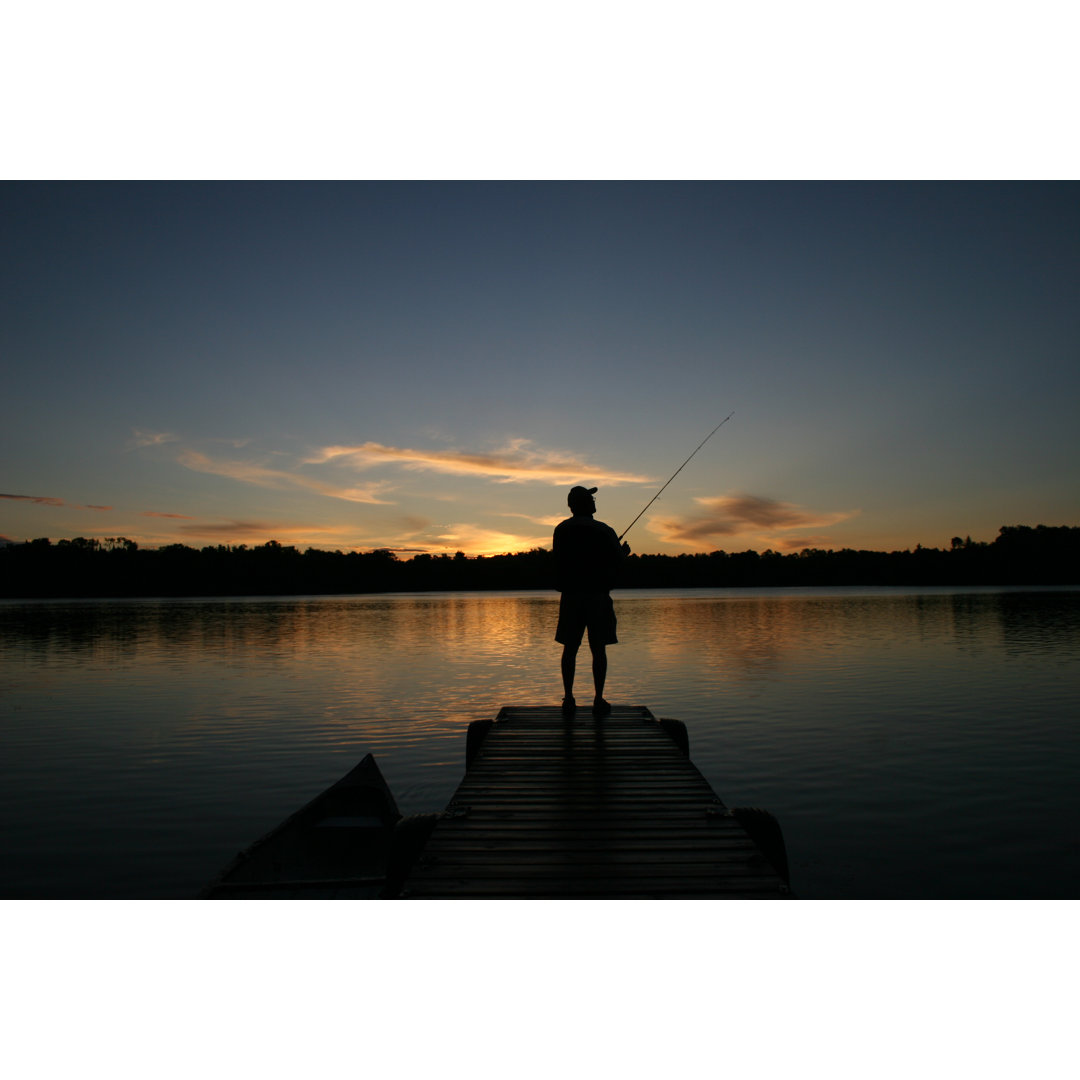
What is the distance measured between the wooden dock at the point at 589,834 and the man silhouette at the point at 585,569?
133cm

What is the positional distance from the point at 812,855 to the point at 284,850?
5889mm

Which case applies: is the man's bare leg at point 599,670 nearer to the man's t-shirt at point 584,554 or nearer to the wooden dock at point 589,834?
the man's t-shirt at point 584,554

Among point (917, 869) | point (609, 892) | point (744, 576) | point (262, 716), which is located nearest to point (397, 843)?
point (609, 892)

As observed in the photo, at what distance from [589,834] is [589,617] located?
3250 mm

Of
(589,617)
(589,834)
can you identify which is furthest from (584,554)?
(589,834)

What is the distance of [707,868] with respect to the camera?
14.7 ft

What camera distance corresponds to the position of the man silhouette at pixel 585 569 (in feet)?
26.0

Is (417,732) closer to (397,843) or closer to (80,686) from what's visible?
(397,843)

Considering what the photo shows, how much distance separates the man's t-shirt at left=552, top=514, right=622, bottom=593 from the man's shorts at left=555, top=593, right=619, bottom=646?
113mm

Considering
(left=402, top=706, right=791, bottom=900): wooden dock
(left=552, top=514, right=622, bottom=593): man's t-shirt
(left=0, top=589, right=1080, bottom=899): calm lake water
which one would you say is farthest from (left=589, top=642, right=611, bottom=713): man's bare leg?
(left=0, top=589, right=1080, bottom=899): calm lake water

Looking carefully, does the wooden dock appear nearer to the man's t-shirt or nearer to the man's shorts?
the man's shorts

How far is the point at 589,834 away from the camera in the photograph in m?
5.11

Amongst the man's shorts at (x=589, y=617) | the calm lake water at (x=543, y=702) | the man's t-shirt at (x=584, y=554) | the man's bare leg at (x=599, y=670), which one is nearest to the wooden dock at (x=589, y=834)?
the man's bare leg at (x=599, y=670)

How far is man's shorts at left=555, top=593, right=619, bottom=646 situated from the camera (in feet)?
26.3
